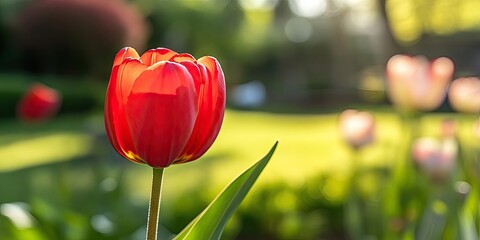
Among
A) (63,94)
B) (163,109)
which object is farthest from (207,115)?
(63,94)

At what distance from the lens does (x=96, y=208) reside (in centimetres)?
255

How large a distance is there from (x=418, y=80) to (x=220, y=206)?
1573 mm

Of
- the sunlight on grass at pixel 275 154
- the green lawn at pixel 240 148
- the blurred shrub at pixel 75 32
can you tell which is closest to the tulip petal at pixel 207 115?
the sunlight on grass at pixel 275 154

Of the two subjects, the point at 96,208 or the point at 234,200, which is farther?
the point at 96,208

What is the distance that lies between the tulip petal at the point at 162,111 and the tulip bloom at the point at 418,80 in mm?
1566

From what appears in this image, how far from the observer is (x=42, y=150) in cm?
797

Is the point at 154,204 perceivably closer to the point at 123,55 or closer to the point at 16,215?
the point at 123,55

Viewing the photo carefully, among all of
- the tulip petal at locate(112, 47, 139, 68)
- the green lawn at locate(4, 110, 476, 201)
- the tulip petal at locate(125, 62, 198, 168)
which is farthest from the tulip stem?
the green lawn at locate(4, 110, 476, 201)

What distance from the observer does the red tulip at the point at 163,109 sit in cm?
90

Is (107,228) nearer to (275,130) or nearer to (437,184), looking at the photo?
(437,184)

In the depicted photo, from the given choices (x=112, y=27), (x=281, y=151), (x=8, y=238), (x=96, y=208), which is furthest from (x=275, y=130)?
(x=8, y=238)

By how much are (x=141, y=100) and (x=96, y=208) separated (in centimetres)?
170

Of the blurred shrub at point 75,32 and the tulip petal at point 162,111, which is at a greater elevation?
the tulip petal at point 162,111

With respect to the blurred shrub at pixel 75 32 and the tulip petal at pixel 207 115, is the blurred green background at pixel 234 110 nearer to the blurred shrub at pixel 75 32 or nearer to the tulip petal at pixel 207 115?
the blurred shrub at pixel 75 32
